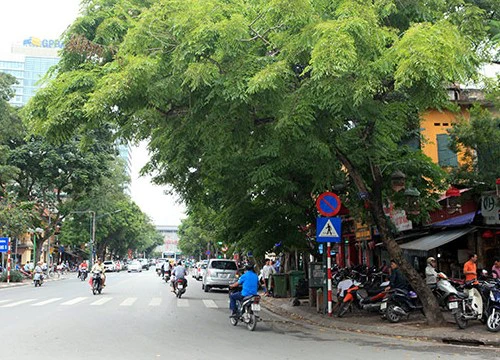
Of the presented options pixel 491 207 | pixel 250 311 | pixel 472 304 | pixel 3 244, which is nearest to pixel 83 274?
pixel 3 244

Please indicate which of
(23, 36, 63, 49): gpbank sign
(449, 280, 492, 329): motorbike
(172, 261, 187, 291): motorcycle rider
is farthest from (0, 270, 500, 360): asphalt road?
(23, 36, 63, 49): gpbank sign

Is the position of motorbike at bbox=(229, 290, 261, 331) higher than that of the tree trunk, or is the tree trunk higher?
the tree trunk

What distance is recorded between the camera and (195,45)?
8094 millimetres

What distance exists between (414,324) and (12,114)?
96.1 ft

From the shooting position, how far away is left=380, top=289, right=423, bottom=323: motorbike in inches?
486

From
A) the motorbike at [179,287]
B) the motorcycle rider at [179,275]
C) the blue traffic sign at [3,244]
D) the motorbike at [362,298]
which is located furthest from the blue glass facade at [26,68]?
the motorbike at [362,298]

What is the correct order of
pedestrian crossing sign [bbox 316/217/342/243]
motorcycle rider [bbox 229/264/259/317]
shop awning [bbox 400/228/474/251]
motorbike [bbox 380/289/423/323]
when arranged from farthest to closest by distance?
shop awning [bbox 400/228/474/251], pedestrian crossing sign [bbox 316/217/342/243], motorbike [bbox 380/289/423/323], motorcycle rider [bbox 229/264/259/317]

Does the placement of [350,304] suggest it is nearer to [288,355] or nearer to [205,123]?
[288,355]

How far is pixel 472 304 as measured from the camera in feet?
36.6

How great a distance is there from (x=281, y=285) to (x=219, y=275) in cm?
586

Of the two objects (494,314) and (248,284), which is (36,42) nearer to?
(248,284)

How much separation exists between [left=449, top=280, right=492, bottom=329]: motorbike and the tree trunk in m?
0.58

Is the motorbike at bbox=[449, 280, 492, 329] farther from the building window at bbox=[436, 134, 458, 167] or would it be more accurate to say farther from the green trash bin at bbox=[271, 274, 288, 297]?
the green trash bin at bbox=[271, 274, 288, 297]

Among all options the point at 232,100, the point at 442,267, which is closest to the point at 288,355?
the point at 232,100
